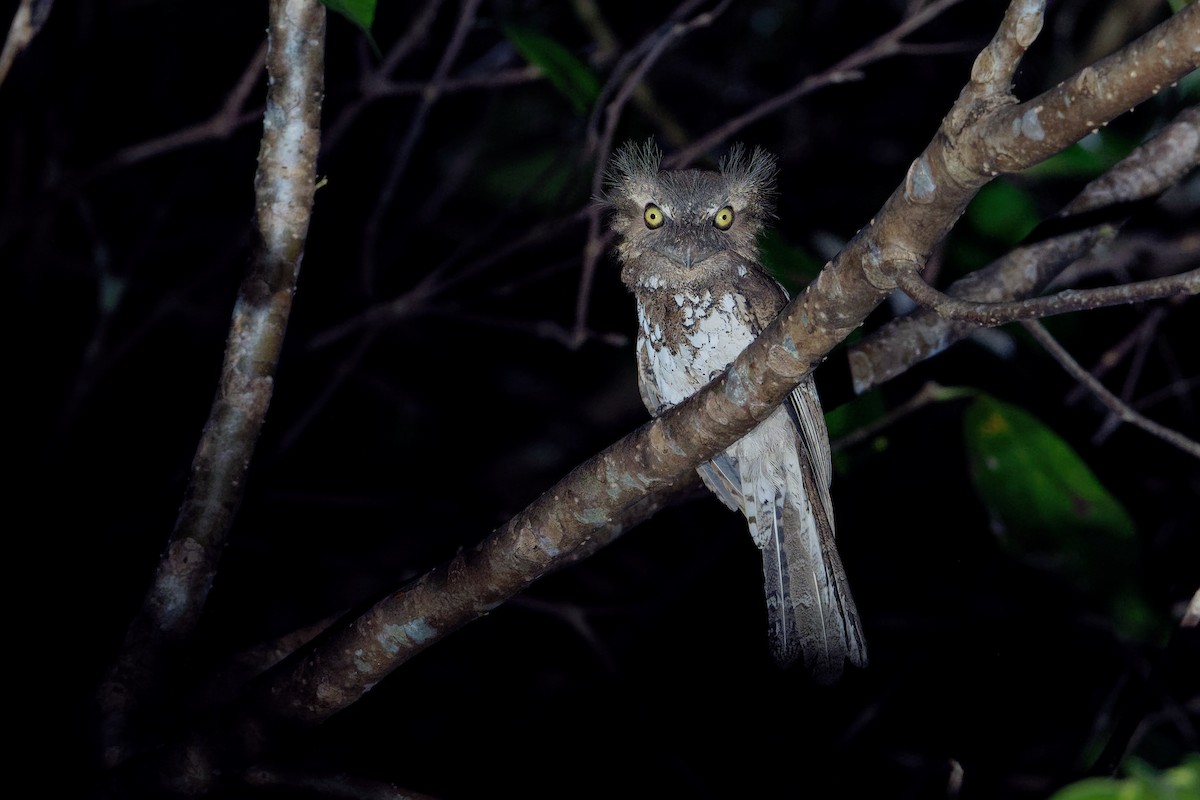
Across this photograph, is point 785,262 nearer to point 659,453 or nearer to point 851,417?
point 851,417

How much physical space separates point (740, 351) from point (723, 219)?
428 mm

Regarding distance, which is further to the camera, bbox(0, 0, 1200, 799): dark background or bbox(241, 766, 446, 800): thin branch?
bbox(0, 0, 1200, 799): dark background

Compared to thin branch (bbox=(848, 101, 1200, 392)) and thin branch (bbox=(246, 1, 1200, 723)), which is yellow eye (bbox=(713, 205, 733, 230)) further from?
thin branch (bbox=(246, 1, 1200, 723))

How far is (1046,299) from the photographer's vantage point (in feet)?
5.01

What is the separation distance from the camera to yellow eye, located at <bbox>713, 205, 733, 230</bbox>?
2967 mm

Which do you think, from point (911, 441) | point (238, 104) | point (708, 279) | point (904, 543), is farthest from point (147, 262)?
point (904, 543)

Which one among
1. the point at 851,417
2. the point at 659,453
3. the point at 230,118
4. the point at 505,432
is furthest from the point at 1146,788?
the point at 505,432

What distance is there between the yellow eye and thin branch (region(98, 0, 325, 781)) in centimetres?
118

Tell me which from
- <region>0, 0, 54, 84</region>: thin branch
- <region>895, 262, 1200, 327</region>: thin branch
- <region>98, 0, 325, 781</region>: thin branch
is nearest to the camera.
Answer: <region>895, 262, 1200, 327</region>: thin branch

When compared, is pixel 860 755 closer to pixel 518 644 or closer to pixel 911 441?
pixel 911 441

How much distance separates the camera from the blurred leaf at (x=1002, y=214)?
11.0 ft

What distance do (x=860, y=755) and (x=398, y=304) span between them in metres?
2.51

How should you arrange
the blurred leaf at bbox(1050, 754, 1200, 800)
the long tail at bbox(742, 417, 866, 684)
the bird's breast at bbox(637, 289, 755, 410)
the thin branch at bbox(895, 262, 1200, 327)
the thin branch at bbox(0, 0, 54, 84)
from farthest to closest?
the bird's breast at bbox(637, 289, 755, 410)
the long tail at bbox(742, 417, 866, 684)
the thin branch at bbox(0, 0, 54, 84)
the thin branch at bbox(895, 262, 1200, 327)
the blurred leaf at bbox(1050, 754, 1200, 800)

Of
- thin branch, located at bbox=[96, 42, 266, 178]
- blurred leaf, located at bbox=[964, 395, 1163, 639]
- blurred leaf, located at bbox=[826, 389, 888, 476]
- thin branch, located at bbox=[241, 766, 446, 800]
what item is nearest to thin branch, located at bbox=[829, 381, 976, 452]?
blurred leaf, located at bbox=[826, 389, 888, 476]
